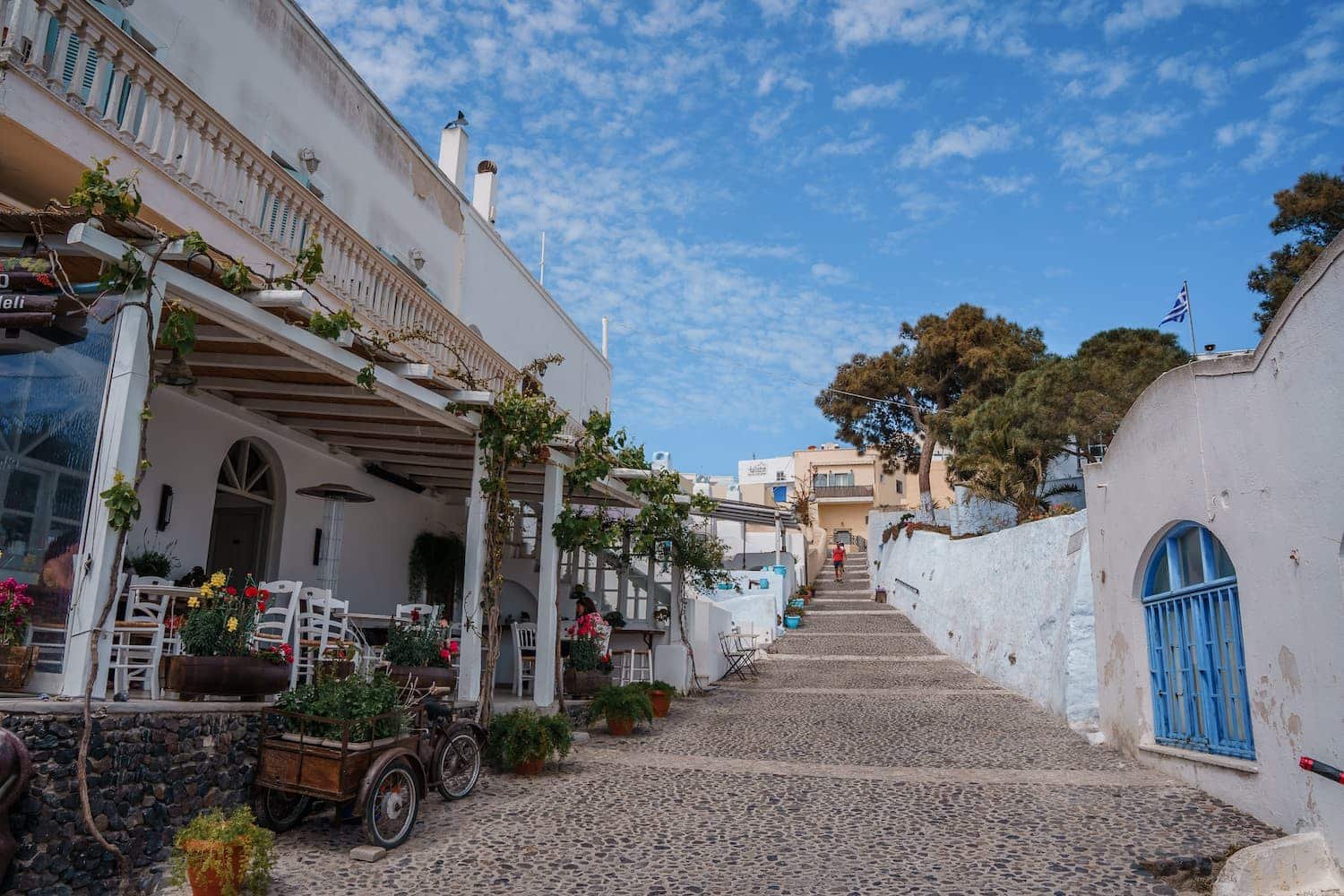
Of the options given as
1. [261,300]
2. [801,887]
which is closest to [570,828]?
[801,887]

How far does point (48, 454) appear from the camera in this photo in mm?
5453

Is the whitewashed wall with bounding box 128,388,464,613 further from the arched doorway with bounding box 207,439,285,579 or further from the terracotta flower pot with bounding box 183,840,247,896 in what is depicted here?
the terracotta flower pot with bounding box 183,840,247,896

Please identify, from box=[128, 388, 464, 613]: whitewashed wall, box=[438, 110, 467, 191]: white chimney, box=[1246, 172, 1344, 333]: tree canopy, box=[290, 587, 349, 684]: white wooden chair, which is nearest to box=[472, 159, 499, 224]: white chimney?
box=[438, 110, 467, 191]: white chimney

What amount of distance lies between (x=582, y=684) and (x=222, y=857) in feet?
20.8

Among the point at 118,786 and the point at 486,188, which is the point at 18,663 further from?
the point at 486,188

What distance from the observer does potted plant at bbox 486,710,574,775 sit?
7.60 meters

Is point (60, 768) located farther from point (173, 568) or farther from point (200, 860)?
point (173, 568)

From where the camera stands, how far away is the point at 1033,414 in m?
23.5

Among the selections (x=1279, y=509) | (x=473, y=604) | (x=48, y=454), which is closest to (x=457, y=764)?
(x=473, y=604)

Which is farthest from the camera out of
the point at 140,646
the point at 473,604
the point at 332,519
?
the point at 332,519

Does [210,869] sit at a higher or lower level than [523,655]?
lower

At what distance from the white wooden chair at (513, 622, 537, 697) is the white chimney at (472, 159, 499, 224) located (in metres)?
A: 8.90

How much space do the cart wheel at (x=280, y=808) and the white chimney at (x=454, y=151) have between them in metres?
12.1

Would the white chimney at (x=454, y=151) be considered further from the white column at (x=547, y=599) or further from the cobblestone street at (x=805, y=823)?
the cobblestone street at (x=805, y=823)
